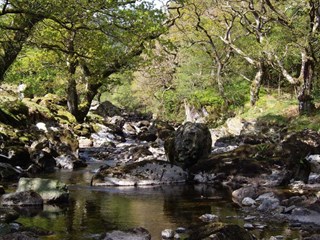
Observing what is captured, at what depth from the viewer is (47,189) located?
10695 millimetres

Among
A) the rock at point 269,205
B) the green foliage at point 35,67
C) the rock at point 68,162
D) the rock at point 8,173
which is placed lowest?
the rock at point 269,205


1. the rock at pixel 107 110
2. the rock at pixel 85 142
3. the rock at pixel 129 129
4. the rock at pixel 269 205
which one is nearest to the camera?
the rock at pixel 269 205

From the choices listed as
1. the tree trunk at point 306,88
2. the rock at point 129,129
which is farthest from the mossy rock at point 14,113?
the tree trunk at point 306,88

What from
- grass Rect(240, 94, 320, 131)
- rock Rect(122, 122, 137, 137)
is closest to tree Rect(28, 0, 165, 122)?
rock Rect(122, 122, 137, 137)

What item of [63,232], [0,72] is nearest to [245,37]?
[0,72]

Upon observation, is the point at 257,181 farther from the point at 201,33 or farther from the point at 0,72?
the point at 201,33

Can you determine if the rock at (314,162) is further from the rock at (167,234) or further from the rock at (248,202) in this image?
the rock at (167,234)

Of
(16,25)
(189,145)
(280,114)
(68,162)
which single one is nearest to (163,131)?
(280,114)

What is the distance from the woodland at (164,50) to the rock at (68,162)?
4256 millimetres

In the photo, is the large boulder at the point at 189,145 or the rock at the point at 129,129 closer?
the large boulder at the point at 189,145

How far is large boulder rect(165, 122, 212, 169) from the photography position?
16188mm

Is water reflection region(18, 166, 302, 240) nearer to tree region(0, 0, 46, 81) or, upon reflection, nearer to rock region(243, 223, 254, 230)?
rock region(243, 223, 254, 230)

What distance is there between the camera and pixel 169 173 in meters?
14.5

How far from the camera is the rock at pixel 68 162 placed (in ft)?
57.5
